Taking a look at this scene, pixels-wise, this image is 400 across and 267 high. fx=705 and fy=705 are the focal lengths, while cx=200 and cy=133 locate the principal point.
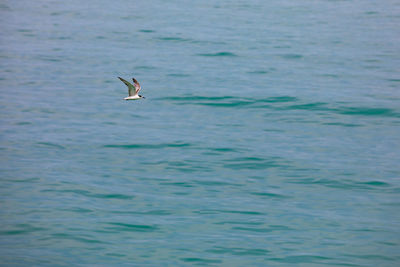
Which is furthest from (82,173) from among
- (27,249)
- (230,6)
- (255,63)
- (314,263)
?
(230,6)

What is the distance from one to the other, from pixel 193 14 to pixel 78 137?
13759 mm

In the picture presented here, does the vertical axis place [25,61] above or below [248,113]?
above

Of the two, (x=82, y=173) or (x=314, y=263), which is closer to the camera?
(x=314, y=263)

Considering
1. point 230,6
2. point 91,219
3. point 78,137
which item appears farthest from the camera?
point 230,6

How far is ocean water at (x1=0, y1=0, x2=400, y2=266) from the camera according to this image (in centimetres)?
1177

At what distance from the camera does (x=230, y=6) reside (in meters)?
30.9

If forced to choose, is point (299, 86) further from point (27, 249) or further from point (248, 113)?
point (27, 249)

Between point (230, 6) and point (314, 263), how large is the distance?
21.2 m

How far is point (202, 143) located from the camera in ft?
52.5

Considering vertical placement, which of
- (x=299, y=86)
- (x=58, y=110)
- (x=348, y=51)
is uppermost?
(x=348, y=51)

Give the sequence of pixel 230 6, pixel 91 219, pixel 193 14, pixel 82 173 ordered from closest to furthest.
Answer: pixel 91 219
pixel 82 173
pixel 193 14
pixel 230 6

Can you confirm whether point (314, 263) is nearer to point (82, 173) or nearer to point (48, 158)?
point (82, 173)

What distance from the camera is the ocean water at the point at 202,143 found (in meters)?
11.8

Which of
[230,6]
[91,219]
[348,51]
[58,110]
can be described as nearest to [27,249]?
[91,219]
